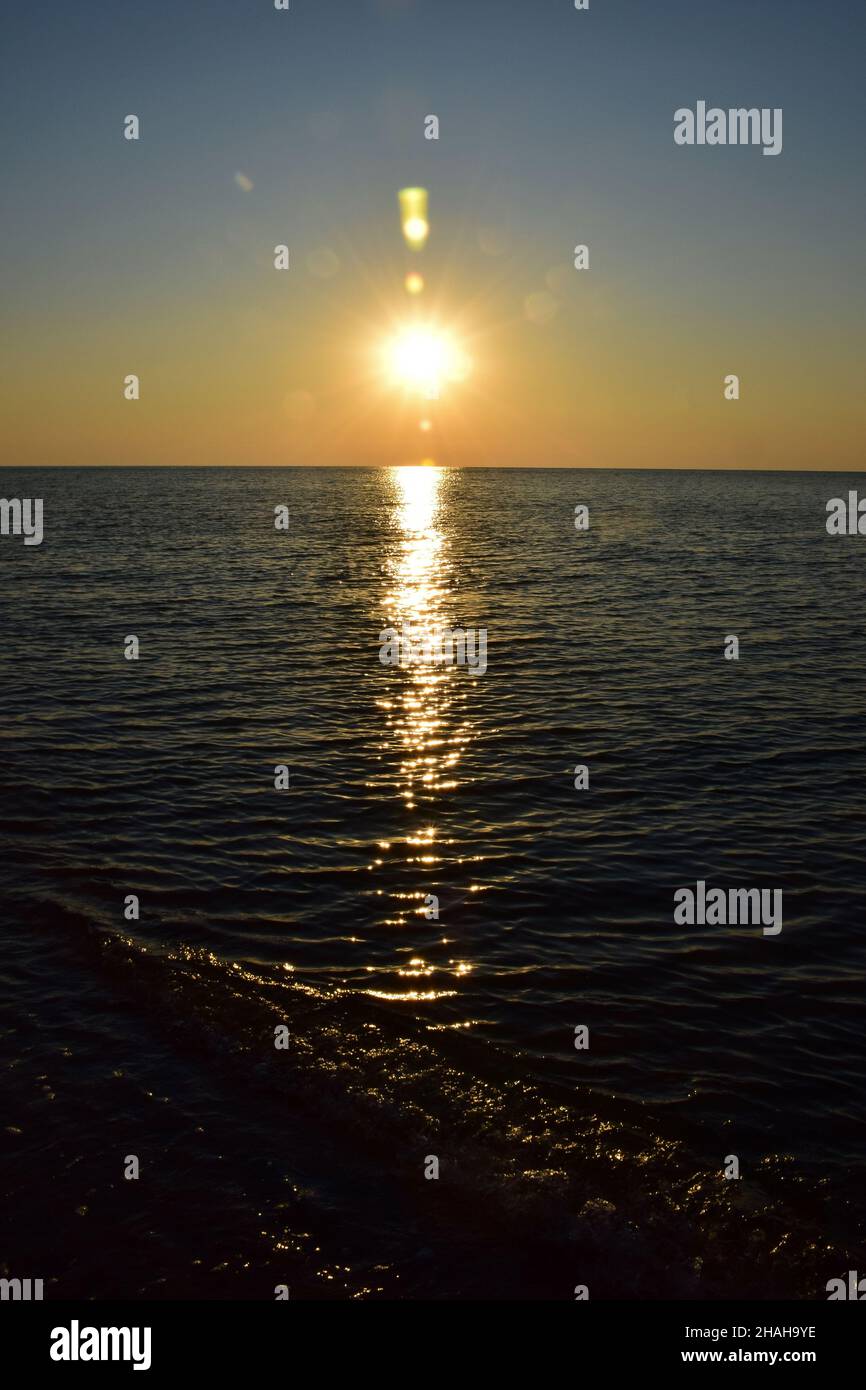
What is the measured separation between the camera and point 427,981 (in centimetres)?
1212

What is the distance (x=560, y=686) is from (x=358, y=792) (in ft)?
35.3

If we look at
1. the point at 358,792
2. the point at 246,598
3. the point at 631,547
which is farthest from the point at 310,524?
the point at 358,792

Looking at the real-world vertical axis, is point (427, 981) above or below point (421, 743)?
below

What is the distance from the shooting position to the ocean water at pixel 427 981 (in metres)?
8.05

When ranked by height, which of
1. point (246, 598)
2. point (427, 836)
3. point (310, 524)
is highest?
point (310, 524)

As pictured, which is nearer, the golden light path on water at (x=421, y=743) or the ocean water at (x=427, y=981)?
the ocean water at (x=427, y=981)

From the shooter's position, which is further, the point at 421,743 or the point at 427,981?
the point at 421,743

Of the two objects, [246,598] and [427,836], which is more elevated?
[246,598]

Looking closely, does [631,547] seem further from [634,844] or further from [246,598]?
[634,844]

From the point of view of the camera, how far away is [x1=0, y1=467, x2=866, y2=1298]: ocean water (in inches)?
317

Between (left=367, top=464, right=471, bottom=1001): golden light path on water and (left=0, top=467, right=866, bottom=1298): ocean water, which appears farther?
(left=367, top=464, right=471, bottom=1001): golden light path on water
